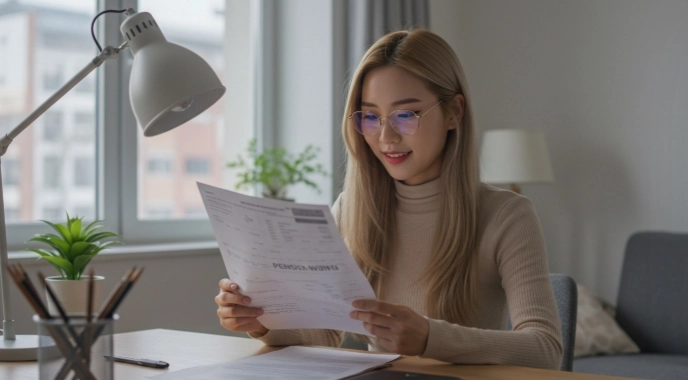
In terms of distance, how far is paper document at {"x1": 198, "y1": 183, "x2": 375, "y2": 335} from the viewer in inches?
46.6

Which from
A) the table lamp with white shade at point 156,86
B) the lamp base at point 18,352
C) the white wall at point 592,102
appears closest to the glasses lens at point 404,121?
the table lamp with white shade at point 156,86

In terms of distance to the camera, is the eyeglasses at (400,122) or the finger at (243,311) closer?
the finger at (243,311)

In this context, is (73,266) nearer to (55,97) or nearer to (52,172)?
(55,97)

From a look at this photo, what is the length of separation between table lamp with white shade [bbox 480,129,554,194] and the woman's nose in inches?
76.9

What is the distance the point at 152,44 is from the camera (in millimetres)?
1415

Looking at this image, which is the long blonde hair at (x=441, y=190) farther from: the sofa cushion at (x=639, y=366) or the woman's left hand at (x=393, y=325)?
the sofa cushion at (x=639, y=366)

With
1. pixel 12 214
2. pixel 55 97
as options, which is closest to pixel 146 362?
pixel 55 97

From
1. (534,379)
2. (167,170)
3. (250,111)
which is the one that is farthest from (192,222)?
(534,379)

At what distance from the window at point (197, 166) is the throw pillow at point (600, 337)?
1586 millimetres

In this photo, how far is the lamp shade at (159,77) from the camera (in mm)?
1348

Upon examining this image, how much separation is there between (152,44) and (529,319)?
805 mm

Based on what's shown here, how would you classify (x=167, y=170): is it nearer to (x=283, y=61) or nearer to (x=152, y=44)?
(x=283, y=61)

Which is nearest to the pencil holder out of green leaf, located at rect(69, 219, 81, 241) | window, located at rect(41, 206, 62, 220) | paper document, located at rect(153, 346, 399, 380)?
paper document, located at rect(153, 346, 399, 380)

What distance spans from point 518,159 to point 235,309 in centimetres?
239
